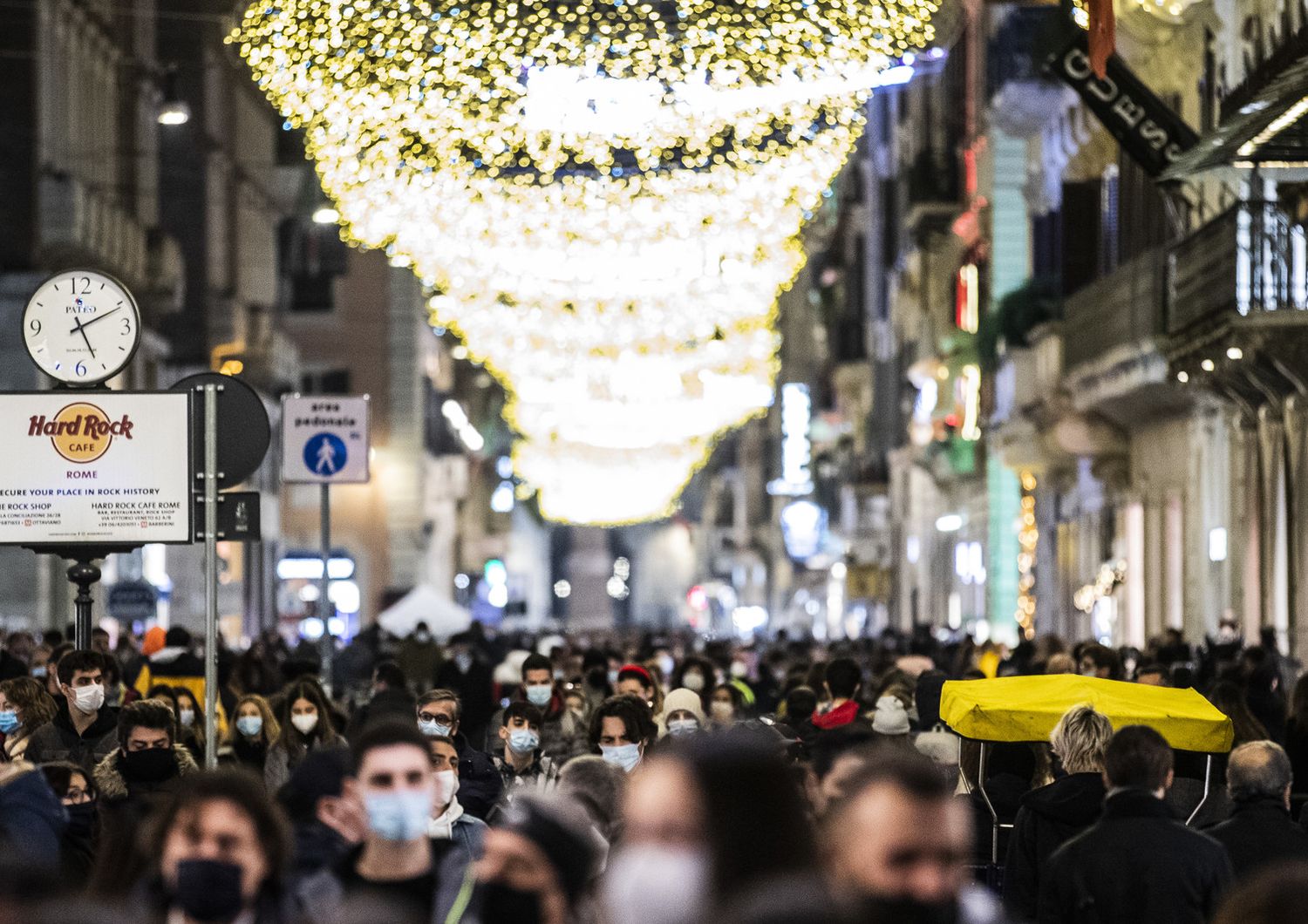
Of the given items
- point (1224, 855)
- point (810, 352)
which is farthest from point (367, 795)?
point (810, 352)

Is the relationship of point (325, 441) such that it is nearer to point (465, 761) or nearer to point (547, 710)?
point (547, 710)

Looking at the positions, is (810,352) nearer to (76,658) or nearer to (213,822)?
(76,658)

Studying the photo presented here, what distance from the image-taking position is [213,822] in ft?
20.9

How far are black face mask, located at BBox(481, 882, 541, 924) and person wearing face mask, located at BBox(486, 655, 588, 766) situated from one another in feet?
30.6

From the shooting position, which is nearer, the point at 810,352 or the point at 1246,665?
the point at 1246,665

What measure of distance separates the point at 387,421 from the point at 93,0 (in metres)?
35.4

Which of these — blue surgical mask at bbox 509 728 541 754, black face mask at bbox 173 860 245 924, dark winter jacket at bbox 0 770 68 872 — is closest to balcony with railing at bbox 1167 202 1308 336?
blue surgical mask at bbox 509 728 541 754

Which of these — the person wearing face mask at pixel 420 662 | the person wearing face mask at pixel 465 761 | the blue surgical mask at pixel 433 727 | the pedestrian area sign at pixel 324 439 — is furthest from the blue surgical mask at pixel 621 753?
the person wearing face mask at pixel 420 662

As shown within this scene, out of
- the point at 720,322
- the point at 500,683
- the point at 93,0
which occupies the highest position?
the point at 93,0

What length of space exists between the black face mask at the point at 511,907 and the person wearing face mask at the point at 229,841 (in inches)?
31.0

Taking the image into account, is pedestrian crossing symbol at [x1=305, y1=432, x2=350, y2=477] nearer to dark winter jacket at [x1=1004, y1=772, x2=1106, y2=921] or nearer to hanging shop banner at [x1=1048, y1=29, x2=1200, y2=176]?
hanging shop banner at [x1=1048, y1=29, x2=1200, y2=176]

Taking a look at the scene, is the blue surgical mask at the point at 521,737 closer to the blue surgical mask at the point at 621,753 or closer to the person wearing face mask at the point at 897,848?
the blue surgical mask at the point at 621,753

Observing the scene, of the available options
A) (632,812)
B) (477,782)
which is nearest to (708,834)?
(632,812)

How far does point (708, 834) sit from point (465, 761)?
735cm
